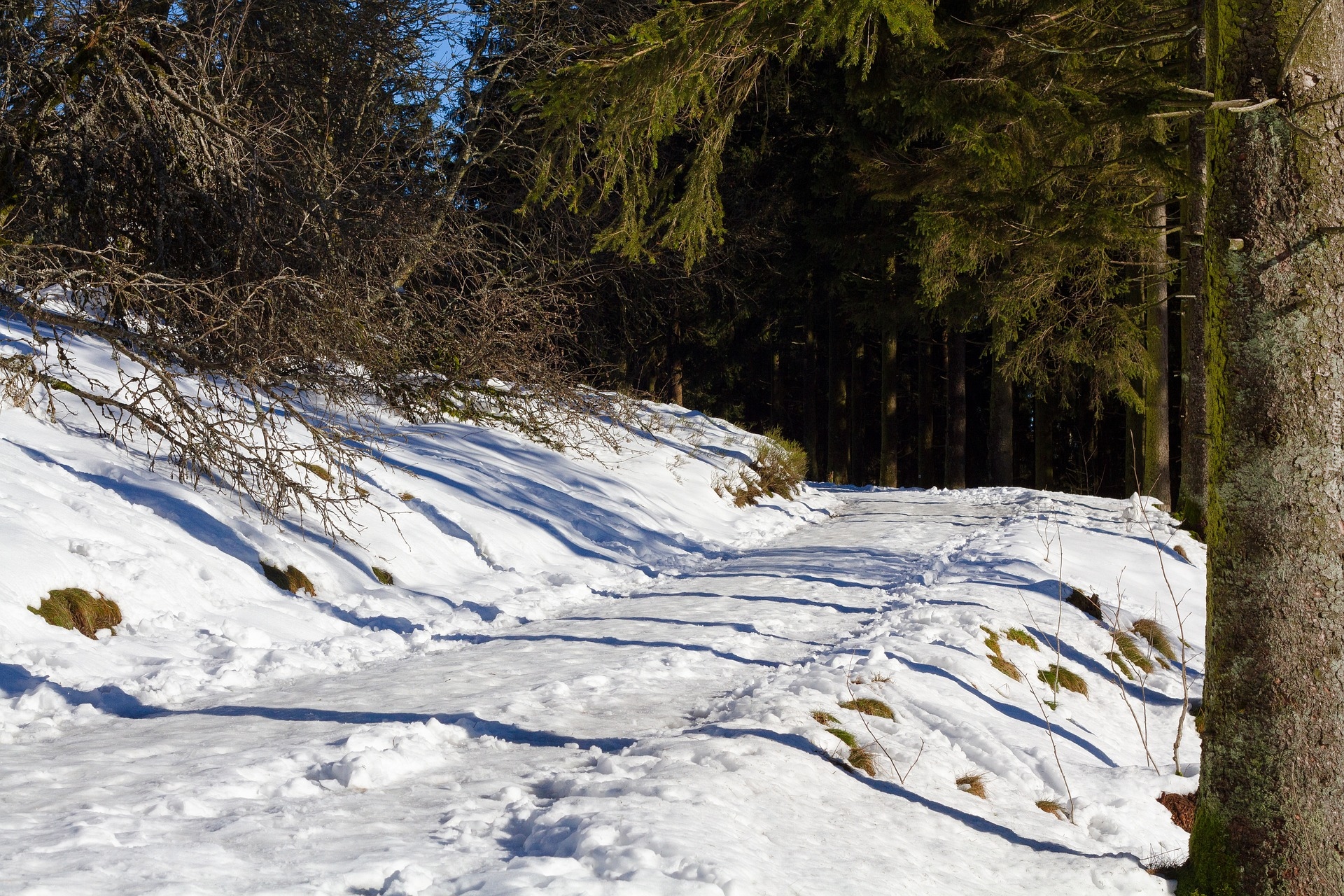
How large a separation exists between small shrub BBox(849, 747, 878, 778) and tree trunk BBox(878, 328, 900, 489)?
1946 cm

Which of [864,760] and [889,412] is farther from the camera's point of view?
[889,412]

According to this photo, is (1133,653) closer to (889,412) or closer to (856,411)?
(889,412)

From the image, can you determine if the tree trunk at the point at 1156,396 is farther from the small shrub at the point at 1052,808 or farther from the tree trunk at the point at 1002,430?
the small shrub at the point at 1052,808

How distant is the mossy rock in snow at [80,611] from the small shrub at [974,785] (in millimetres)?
4732

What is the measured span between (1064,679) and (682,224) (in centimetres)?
417

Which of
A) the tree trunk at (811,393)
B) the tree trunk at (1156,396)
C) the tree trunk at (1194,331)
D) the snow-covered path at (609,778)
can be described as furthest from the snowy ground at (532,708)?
the tree trunk at (811,393)

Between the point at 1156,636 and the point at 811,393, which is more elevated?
the point at 811,393

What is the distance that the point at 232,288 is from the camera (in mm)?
6848

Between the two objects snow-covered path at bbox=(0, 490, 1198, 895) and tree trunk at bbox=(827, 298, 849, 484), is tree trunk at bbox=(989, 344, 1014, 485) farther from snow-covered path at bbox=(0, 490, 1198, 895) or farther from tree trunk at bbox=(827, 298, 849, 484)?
snow-covered path at bbox=(0, 490, 1198, 895)

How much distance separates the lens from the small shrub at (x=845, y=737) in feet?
14.9

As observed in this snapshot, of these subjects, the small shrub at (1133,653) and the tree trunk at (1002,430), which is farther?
the tree trunk at (1002,430)

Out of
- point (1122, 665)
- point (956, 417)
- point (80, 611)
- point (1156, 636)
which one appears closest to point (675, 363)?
point (956, 417)

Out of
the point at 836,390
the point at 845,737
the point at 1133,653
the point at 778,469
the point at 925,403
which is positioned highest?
the point at 836,390

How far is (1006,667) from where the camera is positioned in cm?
636
